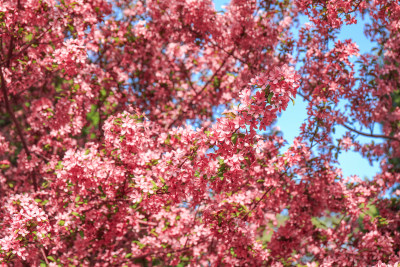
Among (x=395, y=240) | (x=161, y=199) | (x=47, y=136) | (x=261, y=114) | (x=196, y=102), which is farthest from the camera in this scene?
(x=196, y=102)

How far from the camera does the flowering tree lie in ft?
14.5

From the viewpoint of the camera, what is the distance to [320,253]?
695cm

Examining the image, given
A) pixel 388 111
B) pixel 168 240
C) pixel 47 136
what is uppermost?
pixel 388 111

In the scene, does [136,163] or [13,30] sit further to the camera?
[13,30]

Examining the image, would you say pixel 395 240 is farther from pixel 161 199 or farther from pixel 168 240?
pixel 161 199

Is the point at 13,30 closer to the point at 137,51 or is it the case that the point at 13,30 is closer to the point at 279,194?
the point at 137,51

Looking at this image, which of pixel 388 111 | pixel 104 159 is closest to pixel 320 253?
pixel 388 111

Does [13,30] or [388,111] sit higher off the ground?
[388,111]

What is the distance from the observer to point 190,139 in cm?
465

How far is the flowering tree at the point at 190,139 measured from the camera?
4.42 m

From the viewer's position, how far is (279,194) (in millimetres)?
6754

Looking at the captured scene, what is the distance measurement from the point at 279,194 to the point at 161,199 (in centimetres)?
304

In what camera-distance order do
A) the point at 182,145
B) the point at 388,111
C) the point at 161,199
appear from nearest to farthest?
the point at 161,199 → the point at 182,145 → the point at 388,111

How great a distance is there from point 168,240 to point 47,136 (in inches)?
125
